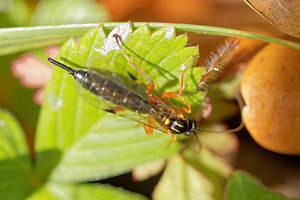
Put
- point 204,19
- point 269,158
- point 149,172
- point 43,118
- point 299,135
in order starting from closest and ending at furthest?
point 299,135, point 43,118, point 149,172, point 269,158, point 204,19

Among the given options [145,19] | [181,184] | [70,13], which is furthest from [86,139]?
[145,19]

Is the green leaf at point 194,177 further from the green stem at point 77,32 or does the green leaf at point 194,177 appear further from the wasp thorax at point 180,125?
the green stem at point 77,32

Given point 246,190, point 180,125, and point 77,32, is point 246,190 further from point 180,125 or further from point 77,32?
point 77,32

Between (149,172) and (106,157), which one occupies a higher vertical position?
(106,157)

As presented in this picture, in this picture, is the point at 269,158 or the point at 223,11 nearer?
the point at 269,158

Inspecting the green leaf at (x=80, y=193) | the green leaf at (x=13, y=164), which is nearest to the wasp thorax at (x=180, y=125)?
the green leaf at (x=80, y=193)

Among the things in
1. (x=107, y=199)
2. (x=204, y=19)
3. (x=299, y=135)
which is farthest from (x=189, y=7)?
(x=107, y=199)

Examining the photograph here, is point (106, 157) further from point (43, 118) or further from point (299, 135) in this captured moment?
point (299, 135)
